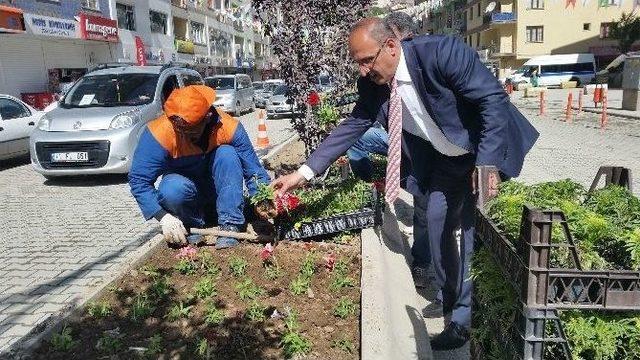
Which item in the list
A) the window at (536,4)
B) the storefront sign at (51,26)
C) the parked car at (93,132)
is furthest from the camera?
the window at (536,4)

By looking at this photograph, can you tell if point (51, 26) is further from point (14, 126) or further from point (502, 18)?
point (502, 18)

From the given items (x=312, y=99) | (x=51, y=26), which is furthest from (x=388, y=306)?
(x=51, y=26)

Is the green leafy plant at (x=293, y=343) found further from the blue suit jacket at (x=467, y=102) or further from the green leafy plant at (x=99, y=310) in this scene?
the blue suit jacket at (x=467, y=102)

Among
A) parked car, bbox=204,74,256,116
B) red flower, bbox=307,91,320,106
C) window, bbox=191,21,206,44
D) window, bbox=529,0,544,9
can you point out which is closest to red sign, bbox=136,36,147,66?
parked car, bbox=204,74,256,116

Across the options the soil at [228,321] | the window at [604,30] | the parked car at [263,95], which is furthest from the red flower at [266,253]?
the window at [604,30]

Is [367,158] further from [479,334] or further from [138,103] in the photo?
[138,103]

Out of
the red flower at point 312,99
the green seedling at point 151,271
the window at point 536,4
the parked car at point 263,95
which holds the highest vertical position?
the window at point 536,4

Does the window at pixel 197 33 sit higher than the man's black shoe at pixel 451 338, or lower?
higher

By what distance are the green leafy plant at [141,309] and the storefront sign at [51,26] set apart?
21333mm

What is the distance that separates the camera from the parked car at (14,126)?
10.7 metres

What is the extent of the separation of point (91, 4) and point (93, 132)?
74.0 feet

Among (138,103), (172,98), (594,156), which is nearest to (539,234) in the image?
(172,98)

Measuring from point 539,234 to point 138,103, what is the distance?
8.69 meters

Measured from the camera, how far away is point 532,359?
145 centimetres
